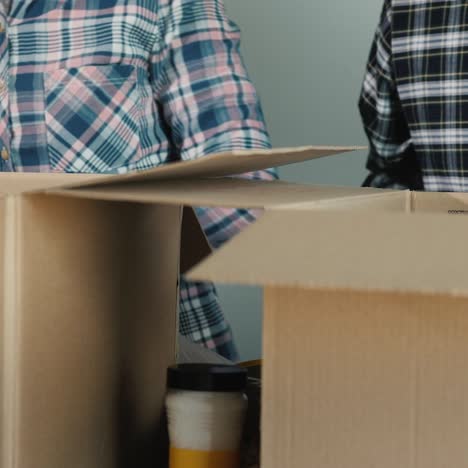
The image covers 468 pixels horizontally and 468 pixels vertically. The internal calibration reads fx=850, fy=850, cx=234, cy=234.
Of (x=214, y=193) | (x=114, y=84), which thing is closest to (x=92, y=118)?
(x=114, y=84)

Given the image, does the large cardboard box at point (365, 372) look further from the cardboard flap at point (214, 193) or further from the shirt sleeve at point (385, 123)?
the shirt sleeve at point (385, 123)

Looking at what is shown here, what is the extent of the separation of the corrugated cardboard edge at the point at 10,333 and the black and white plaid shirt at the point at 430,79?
0.95 m

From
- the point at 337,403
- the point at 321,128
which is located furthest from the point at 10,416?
the point at 321,128

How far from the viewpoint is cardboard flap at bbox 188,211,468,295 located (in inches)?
14.8

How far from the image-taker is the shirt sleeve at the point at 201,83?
1.44 m

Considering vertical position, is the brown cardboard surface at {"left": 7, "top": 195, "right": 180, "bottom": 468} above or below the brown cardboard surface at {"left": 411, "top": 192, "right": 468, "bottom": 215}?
below

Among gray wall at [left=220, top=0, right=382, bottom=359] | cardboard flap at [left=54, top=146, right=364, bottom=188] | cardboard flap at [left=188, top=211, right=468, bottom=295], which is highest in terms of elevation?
gray wall at [left=220, top=0, right=382, bottom=359]

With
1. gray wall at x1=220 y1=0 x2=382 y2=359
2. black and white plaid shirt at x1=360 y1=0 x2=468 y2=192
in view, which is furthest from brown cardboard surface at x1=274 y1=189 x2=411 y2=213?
gray wall at x1=220 y1=0 x2=382 y2=359

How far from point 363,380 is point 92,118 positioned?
3.48 feet

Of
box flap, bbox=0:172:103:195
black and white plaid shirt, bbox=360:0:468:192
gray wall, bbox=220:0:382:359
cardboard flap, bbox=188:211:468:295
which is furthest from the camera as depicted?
gray wall, bbox=220:0:382:359

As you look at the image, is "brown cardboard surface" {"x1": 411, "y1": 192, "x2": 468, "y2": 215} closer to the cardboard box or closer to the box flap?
the cardboard box

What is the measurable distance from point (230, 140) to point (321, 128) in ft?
2.43

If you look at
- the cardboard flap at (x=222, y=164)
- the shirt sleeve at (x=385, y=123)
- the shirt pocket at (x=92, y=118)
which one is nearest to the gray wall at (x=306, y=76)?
the shirt sleeve at (x=385, y=123)

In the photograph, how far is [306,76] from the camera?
212 centimetres
